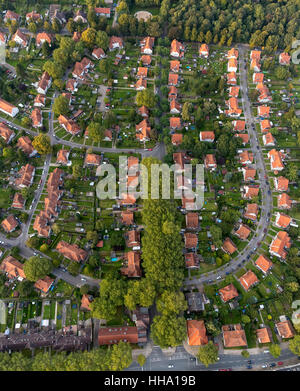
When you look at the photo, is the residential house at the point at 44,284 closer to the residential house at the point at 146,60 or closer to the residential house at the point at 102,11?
the residential house at the point at 146,60

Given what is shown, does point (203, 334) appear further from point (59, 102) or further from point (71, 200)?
point (59, 102)

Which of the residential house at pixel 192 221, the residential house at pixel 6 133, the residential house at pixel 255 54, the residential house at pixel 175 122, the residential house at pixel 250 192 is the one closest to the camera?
the residential house at pixel 192 221

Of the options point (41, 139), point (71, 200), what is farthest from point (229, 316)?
point (41, 139)

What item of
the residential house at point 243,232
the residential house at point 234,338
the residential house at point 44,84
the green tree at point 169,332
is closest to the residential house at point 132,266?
the green tree at point 169,332

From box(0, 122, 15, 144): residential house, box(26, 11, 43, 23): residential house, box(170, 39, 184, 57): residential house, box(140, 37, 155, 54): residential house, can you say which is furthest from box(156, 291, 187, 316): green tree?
box(26, 11, 43, 23): residential house

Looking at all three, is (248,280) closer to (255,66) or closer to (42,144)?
(42,144)
